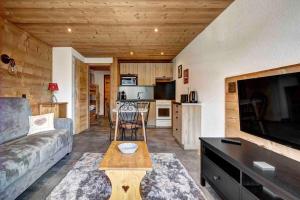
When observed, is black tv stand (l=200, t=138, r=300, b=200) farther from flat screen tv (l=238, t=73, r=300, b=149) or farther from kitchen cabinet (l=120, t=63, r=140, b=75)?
kitchen cabinet (l=120, t=63, r=140, b=75)

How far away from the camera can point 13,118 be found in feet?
9.37

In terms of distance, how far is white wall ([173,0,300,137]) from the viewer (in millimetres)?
1827

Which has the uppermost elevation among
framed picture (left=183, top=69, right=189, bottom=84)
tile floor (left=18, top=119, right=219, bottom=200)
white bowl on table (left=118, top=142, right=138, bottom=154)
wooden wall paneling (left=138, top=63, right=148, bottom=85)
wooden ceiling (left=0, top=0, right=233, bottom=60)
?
wooden ceiling (left=0, top=0, right=233, bottom=60)

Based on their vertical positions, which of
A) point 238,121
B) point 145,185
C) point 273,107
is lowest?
point 145,185

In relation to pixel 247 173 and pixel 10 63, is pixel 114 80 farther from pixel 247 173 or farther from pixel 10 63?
pixel 247 173

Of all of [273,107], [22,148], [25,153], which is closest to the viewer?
[273,107]

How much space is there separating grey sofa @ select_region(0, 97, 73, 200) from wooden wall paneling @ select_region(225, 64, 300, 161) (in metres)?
2.46

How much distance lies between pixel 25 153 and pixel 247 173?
2.14m

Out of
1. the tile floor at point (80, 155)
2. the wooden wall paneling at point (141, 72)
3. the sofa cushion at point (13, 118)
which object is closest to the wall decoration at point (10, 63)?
the sofa cushion at point (13, 118)

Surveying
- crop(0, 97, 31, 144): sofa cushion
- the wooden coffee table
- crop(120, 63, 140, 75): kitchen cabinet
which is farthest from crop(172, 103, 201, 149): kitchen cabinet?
crop(120, 63, 140, 75): kitchen cabinet

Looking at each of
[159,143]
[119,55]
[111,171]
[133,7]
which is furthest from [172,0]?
[119,55]

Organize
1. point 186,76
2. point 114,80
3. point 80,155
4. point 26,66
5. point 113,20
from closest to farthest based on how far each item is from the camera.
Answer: point 113,20 < point 80,155 < point 26,66 < point 186,76 < point 114,80

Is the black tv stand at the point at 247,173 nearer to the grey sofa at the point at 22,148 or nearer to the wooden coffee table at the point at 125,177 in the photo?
the wooden coffee table at the point at 125,177

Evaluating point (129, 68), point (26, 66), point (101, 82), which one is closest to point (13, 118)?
point (26, 66)
